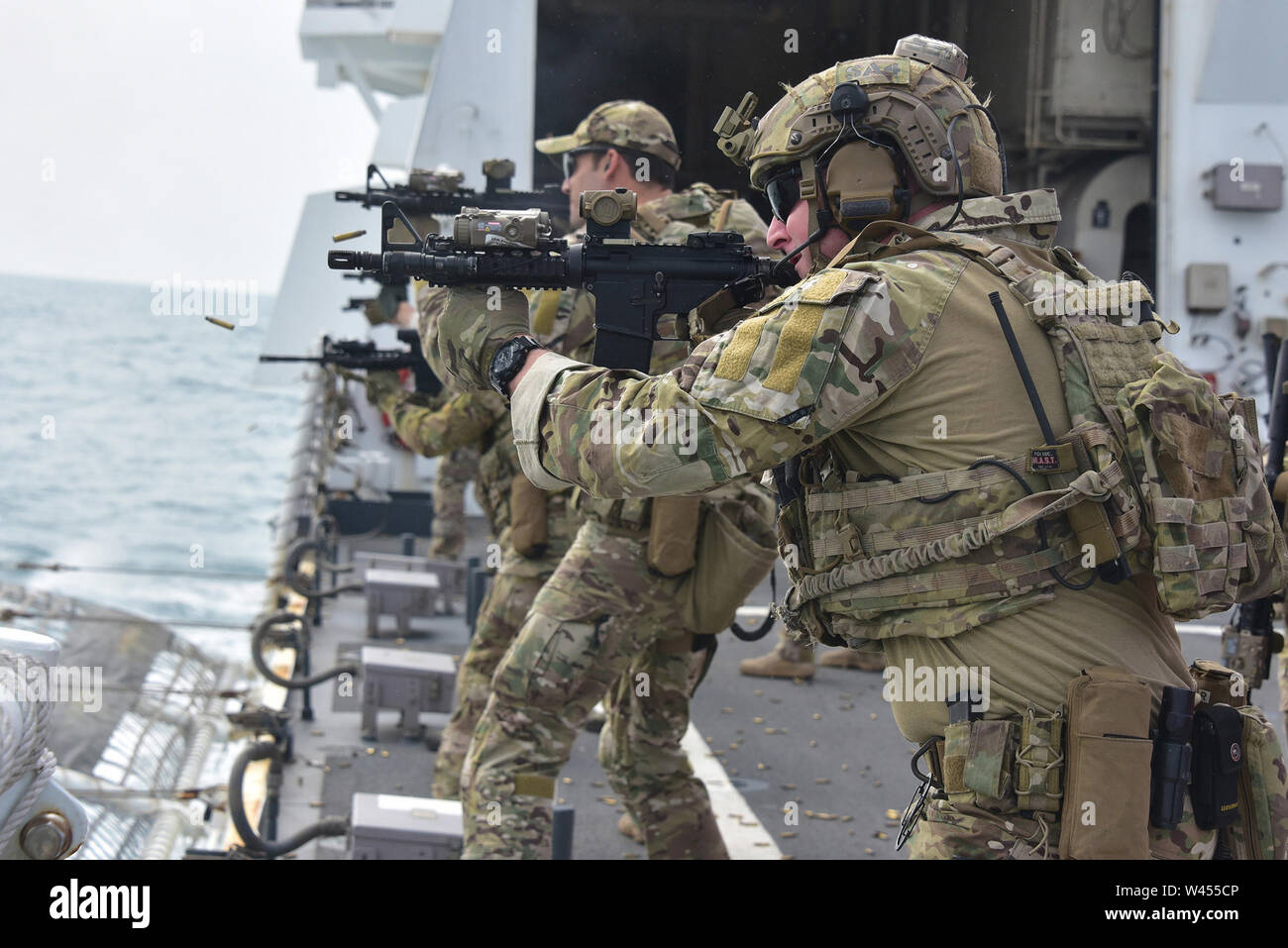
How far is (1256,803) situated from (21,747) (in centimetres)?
188

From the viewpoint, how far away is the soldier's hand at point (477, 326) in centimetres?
238

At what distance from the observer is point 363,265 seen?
7.68ft

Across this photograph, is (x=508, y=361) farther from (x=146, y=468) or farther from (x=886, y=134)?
(x=146, y=468)

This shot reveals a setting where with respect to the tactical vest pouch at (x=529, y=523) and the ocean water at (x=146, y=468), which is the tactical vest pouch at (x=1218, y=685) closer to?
the tactical vest pouch at (x=529, y=523)

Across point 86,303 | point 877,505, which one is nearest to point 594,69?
point 877,505

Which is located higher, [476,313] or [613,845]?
[476,313]

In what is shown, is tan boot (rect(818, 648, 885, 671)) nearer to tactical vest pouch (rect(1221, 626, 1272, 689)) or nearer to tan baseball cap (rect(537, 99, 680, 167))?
tactical vest pouch (rect(1221, 626, 1272, 689))

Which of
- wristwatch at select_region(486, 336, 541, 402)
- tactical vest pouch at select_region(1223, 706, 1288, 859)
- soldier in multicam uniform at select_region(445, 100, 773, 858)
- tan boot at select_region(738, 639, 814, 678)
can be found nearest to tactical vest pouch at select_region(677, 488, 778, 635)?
soldier in multicam uniform at select_region(445, 100, 773, 858)

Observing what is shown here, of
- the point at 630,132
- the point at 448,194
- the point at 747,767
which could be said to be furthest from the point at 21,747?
the point at 747,767

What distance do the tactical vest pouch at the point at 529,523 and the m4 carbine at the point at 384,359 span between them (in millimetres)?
1139

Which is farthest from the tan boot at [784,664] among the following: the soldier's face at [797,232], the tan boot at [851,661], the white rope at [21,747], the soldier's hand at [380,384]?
the white rope at [21,747]

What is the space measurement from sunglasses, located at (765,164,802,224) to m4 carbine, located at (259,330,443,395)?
124 inches
